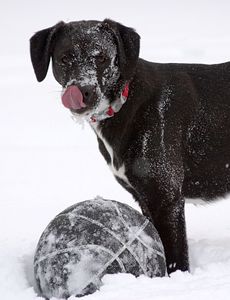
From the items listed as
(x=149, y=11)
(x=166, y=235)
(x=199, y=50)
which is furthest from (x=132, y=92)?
(x=149, y=11)

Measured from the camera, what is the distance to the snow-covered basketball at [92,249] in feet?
10.8

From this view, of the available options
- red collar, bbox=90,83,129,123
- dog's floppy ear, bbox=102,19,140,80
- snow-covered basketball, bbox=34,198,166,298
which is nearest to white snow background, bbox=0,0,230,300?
snow-covered basketball, bbox=34,198,166,298

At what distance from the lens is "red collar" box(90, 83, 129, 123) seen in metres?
4.09

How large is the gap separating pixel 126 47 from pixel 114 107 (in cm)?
40

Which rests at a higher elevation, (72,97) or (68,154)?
(72,97)

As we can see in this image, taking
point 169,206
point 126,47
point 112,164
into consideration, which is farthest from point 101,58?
point 169,206

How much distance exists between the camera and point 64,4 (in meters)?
19.2

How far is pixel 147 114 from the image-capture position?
13.6 feet

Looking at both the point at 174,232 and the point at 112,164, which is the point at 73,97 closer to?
the point at 112,164

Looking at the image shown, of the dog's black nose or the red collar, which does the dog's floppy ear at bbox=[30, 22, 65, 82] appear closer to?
the red collar

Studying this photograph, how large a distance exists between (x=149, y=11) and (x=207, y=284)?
1642 cm

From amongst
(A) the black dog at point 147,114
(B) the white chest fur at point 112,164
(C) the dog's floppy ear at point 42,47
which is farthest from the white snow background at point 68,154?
(C) the dog's floppy ear at point 42,47

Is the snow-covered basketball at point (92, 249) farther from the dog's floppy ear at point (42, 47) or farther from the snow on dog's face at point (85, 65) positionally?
the dog's floppy ear at point (42, 47)

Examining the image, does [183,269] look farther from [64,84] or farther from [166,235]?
[64,84]
